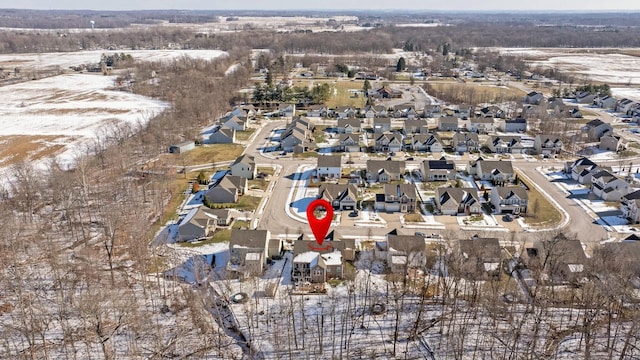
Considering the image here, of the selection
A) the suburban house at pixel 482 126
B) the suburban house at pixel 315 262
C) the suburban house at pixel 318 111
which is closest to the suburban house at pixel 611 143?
the suburban house at pixel 482 126

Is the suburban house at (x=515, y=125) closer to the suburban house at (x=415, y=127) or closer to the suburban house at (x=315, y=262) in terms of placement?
the suburban house at (x=415, y=127)

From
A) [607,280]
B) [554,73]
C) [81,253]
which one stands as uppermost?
[554,73]

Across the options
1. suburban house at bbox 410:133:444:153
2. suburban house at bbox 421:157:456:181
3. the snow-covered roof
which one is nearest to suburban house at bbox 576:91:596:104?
suburban house at bbox 410:133:444:153

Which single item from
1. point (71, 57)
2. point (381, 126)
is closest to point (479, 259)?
point (381, 126)

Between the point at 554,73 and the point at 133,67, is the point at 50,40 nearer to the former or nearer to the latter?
the point at 133,67

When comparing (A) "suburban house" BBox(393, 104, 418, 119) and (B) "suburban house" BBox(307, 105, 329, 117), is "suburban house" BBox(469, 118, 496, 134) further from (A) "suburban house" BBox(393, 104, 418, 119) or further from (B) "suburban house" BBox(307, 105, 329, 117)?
(B) "suburban house" BBox(307, 105, 329, 117)

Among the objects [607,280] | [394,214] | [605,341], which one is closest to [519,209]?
[394,214]
